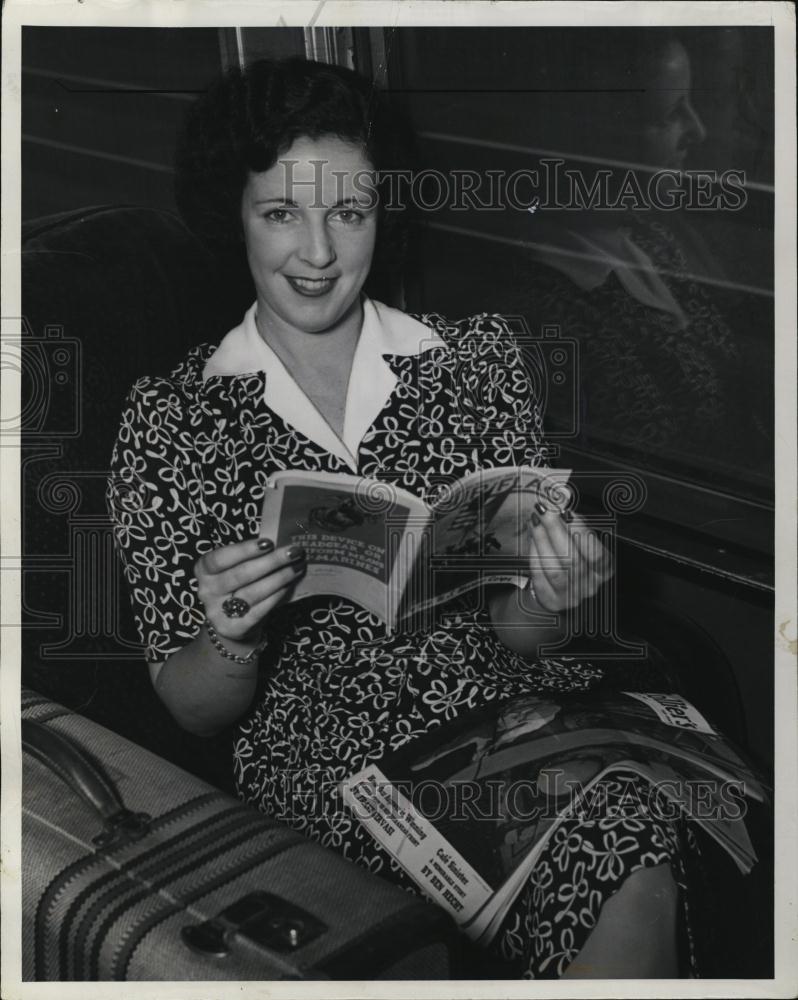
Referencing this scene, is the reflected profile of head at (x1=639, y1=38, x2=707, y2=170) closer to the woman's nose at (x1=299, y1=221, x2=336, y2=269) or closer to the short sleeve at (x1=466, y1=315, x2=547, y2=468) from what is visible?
the short sleeve at (x1=466, y1=315, x2=547, y2=468)

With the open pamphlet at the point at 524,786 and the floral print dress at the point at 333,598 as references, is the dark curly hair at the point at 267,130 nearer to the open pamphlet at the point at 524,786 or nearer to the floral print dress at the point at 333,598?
the floral print dress at the point at 333,598

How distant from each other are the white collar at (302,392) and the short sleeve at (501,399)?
0.33 feet

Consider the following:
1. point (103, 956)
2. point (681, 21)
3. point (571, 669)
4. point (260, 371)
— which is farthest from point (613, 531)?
point (103, 956)

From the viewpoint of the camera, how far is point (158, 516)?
1.18 meters

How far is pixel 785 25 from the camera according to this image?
1.23 m

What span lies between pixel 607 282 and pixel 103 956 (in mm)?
892

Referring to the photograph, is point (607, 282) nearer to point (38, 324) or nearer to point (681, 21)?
point (681, 21)

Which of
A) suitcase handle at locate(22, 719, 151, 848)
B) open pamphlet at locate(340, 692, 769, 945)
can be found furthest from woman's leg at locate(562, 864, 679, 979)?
suitcase handle at locate(22, 719, 151, 848)

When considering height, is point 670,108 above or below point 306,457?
above

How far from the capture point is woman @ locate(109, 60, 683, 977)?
3.83 ft

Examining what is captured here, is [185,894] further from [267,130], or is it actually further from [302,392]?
[267,130]

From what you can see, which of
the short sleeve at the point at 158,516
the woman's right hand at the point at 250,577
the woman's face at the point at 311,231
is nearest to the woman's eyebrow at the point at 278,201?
the woman's face at the point at 311,231

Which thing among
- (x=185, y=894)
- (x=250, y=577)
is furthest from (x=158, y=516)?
(x=185, y=894)

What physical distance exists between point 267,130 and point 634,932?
92 centimetres
